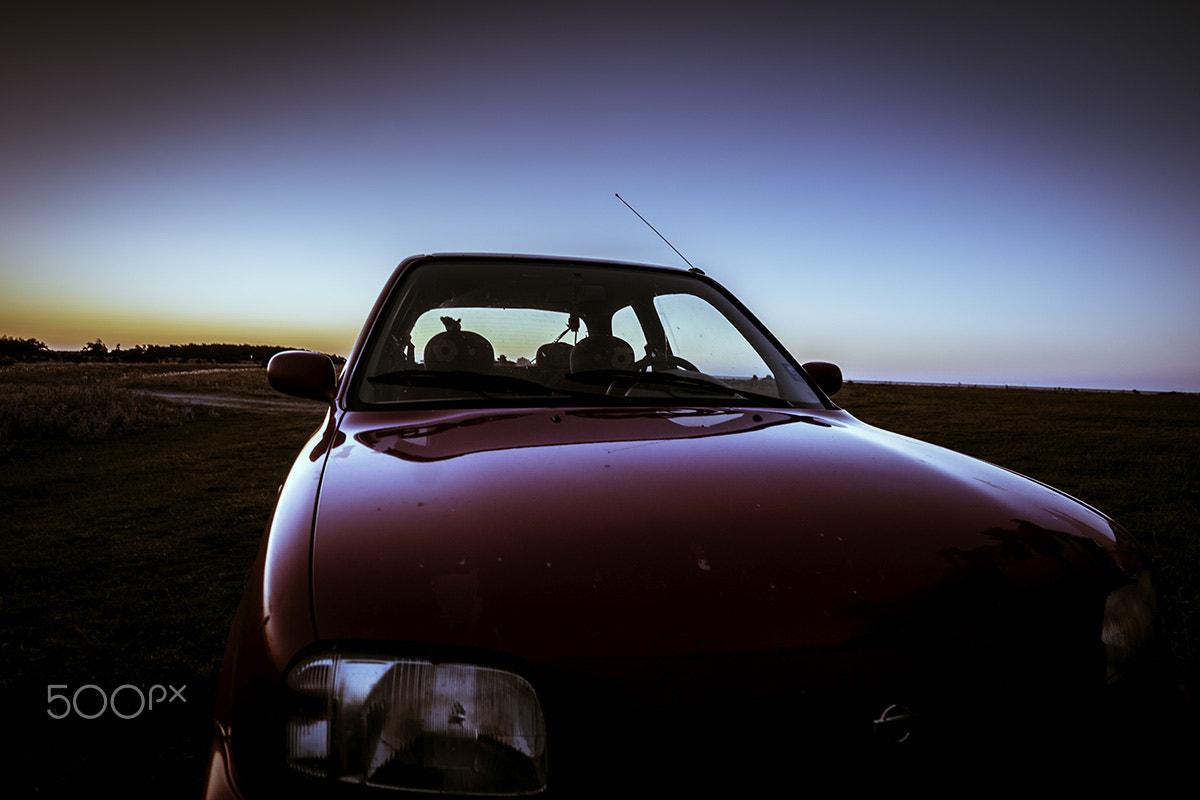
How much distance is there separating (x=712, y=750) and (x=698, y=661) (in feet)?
0.35

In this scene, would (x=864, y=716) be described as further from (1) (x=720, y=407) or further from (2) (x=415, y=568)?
(1) (x=720, y=407)

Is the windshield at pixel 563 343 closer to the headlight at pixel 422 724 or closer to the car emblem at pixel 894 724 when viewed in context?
the headlight at pixel 422 724

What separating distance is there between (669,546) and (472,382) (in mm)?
1046

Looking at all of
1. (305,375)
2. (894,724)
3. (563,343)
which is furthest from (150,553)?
(894,724)

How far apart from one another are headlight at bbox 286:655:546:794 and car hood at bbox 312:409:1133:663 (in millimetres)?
45

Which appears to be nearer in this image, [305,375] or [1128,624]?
[1128,624]

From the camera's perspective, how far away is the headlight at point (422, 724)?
2.49 ft

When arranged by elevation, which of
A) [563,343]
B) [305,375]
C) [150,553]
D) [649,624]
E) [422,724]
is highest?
[563,343]

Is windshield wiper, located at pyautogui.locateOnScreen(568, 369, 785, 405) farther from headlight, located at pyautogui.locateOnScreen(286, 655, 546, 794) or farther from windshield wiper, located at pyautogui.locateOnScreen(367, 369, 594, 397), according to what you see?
headlight, located at pyautogui.locateOnScreen(286, 655, 546, 794)

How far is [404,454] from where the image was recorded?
129cm

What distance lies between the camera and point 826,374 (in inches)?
101

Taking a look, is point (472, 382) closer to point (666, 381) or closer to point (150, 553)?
point (666, 381)

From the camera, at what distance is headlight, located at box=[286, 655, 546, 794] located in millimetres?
759

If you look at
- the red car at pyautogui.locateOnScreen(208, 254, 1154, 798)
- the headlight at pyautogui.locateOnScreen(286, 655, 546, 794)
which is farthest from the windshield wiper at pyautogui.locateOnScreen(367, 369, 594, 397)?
the headlight at pyautogui.locateOnScreen(286, 655, 546, 794)
